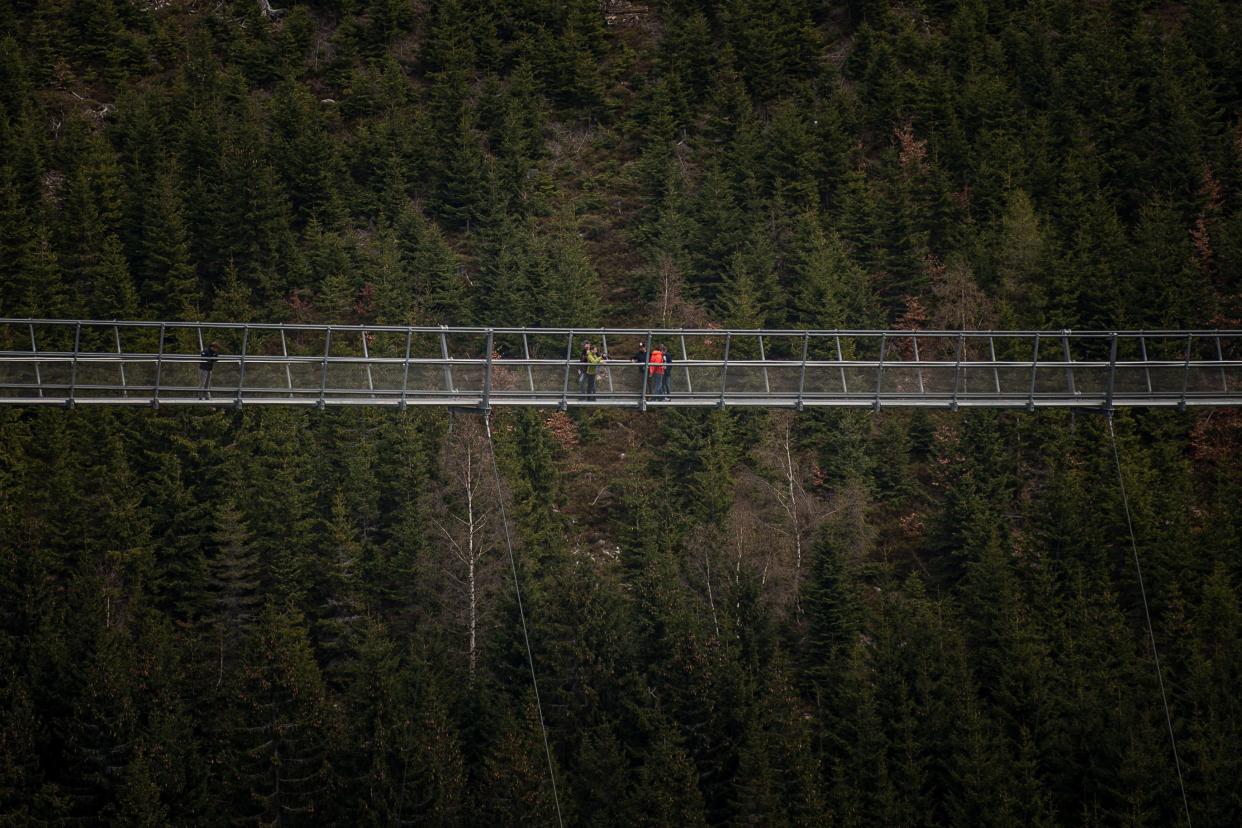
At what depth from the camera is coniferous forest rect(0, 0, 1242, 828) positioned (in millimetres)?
59531

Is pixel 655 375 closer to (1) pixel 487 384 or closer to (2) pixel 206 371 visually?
(1) pixel 487 384

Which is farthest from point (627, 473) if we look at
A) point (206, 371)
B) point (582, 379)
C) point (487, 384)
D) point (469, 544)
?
point (206, 371)

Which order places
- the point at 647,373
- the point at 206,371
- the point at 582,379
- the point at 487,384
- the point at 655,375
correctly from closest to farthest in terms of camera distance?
the point at 487,384 → the point at 206,371 → the point at 647,373 → the point at 582,379 → the point at 655,375

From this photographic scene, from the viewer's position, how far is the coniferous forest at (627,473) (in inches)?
2344

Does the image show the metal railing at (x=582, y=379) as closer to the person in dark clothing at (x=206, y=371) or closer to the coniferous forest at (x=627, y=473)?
the person in dark clothing at (x=206, y=371)

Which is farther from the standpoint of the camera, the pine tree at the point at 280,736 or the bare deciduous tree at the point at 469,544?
the bare deciduous tree at the point at 469,544

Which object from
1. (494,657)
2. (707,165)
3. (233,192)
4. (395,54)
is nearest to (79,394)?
(494,657)

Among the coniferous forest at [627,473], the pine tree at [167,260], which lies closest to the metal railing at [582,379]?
the coniferous forest at [627,473]

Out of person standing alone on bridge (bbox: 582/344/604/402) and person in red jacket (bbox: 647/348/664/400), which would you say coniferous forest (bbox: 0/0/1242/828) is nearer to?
person in red jacket (bbox: 647/348/664/400)

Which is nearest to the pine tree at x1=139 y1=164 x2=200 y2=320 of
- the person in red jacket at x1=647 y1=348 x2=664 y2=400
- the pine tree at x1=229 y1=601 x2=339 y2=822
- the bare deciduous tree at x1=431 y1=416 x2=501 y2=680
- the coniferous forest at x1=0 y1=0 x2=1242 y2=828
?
the coniferous forest at x1=0 y1=0 x2=1242 y2=828

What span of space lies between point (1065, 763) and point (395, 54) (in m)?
60.1

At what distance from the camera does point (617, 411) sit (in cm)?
7688

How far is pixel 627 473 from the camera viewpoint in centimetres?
7100

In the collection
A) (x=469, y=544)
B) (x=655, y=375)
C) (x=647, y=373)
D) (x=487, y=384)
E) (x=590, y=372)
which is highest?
(x=487, y=384)
